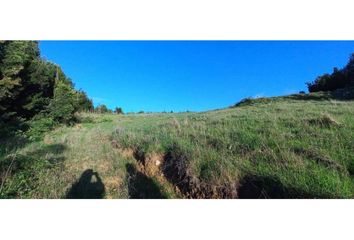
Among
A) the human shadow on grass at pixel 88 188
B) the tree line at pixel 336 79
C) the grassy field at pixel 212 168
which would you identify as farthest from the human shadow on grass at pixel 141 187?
the tree line at pixel 336 79

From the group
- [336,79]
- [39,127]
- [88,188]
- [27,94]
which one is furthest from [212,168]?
[336,79]

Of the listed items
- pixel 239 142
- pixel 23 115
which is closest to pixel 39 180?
pixel 239 142

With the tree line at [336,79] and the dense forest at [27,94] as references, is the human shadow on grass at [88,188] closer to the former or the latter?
the dense forest at [27,94]

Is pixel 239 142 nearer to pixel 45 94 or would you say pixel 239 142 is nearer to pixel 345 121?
pixel 345 121

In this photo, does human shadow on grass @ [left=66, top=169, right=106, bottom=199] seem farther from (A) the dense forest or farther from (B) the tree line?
(B) the tree line

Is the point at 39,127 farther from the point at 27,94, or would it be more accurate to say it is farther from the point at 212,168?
the point at 212,168

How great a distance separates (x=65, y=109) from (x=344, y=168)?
14.9 metres

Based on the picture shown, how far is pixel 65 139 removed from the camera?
9.05 metres

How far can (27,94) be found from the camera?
13344mm

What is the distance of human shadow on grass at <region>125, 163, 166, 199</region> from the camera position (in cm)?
456

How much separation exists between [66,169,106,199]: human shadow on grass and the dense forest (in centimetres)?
631

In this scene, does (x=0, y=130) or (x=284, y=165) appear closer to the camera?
(x=284, y=165)

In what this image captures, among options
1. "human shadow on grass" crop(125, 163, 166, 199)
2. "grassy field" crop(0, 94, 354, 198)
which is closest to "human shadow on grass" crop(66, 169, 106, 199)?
"grassy field" crop(0, 94, 354, 198)

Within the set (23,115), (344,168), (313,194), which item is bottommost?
(313,194)
